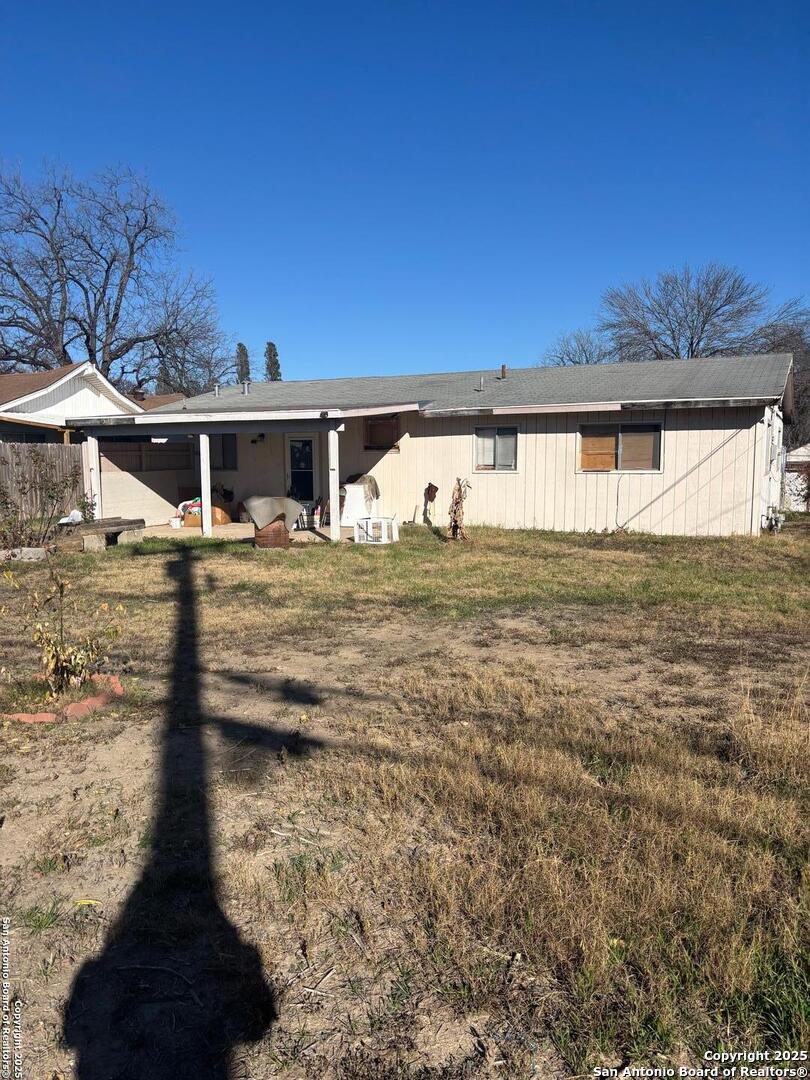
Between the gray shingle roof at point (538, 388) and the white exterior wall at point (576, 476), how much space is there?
43 cm

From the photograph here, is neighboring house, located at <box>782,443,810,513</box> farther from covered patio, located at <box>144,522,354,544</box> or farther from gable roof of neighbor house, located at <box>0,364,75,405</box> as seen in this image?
gable roof of neighbor house, located at <box>0,364,75,405</box>

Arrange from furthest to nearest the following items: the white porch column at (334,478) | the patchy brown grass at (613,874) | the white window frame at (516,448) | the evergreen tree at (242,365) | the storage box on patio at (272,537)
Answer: the evergreen tree at (242,365), the white window frame at (516,448), the white porch column at (334,478), the storage box on patio at (272,537), the patchy brown grass at (613,874)

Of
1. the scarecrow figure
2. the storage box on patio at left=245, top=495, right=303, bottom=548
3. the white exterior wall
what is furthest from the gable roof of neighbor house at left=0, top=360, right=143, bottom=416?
the scarecrow figure

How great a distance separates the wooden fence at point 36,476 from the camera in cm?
1384

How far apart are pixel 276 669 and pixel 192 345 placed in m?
35.3

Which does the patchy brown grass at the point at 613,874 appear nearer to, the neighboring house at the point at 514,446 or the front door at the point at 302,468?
the neighboring house at the point at 514,446

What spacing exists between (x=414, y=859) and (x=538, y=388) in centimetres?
1417

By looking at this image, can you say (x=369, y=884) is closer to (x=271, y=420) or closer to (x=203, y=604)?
(x=203, y=604)

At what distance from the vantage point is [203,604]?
866 cm

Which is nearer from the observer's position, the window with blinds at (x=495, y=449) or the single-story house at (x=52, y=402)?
the window with blinds at (x=495, y=449)

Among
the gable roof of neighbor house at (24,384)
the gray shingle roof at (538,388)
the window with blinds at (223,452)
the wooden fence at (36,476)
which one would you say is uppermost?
the gable roof of neighbor house at (24,384)

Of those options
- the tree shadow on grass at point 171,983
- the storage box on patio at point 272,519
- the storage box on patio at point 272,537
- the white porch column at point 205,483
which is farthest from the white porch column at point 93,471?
the tree shadow on grass at point 171,983

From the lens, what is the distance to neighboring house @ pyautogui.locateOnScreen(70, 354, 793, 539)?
13.6 metres

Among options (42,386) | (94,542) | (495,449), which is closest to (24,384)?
(42,386)
